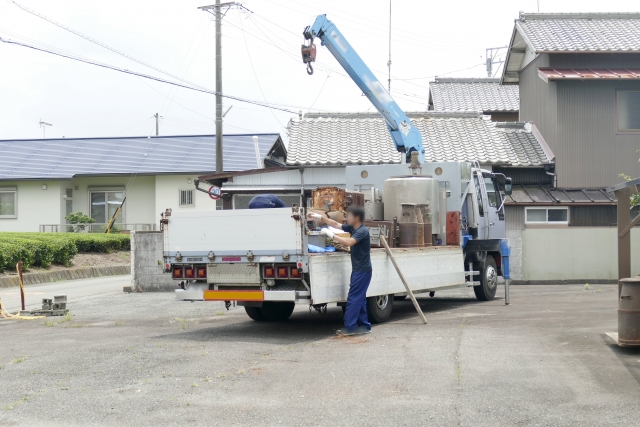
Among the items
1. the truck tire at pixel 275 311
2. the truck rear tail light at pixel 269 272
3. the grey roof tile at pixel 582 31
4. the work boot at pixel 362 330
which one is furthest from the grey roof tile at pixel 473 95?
the truck rear tail light at pixel 269 272

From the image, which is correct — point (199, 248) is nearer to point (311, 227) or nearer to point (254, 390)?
point (311, 227)

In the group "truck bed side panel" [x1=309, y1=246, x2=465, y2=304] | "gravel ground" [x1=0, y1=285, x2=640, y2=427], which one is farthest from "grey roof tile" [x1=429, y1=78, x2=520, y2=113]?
"gravel ground" [x1=0, y1=285, x2=640, y2=427]

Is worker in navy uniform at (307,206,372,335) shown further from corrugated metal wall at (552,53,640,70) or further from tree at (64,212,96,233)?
tree at (64,212,96,233)

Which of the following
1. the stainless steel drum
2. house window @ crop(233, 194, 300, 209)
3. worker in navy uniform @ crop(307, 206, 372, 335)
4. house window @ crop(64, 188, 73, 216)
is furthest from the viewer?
house window @ crop(64, 188, 73, 216)

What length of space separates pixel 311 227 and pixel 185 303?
22.6 ft

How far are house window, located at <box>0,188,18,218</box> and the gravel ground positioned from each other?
26.5 meters

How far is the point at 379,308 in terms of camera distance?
42.0 feet

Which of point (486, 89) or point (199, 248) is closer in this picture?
point (199, 248)

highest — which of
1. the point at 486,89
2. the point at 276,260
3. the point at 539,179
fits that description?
the point at 486,89

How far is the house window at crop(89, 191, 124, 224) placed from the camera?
39.4 meters

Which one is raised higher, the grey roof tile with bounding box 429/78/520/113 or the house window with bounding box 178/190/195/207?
the grey roof tile with bounding box 429/78/520/113

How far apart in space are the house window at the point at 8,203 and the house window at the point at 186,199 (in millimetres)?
7837

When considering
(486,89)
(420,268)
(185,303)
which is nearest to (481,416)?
(420,268)

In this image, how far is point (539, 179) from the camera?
82.0ft
